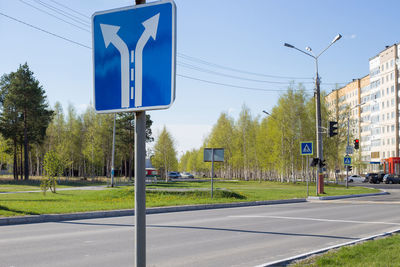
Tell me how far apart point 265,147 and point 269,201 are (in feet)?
153

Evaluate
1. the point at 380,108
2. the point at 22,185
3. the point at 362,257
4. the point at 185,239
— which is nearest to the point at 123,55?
the point at 362,257

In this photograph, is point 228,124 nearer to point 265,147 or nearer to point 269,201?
point 265,147

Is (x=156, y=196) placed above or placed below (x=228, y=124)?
below

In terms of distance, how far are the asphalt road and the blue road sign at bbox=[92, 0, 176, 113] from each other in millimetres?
5522

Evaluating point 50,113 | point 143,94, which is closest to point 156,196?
point 143,94

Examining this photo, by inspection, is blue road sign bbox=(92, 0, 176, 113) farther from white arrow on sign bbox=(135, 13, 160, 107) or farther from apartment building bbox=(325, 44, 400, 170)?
apartment building bbox=(325, 44, 400, 170)

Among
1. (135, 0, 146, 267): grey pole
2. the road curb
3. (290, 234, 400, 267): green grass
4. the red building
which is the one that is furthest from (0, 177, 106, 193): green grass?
the red building

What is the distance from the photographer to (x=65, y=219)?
15.8 metres

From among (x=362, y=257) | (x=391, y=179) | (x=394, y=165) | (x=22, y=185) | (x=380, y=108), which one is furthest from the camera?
(x=380, y=108)

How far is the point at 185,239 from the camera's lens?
10984 mm

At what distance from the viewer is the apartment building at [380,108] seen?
92250mm

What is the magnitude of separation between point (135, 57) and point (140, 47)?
7 centimetres

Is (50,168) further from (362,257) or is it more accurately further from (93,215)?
(362,257)

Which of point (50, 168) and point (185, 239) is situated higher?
point (50, 168)
